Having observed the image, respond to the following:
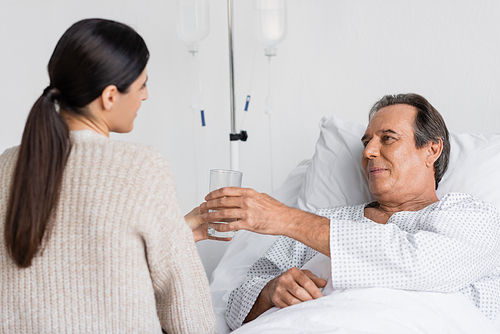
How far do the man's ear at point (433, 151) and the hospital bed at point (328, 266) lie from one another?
0.12 metres

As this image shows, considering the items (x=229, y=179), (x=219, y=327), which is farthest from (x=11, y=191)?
(x=219, y=327)

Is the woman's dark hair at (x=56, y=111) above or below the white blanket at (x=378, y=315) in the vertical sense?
above

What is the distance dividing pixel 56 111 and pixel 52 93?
0.11 feet

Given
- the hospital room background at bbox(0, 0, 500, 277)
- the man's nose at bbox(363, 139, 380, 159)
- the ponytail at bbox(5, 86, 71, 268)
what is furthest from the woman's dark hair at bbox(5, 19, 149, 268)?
the hospital room background at bbox(0, 0, 500, 277)

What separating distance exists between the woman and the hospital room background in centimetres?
139

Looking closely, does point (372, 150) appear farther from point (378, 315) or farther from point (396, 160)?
point (378, 315)

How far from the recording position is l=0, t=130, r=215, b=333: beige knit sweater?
793mm

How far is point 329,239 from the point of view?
117cm

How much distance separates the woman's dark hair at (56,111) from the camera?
77cm

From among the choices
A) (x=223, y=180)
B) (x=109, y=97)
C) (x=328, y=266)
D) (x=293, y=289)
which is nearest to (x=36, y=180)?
(x=109, y=97)

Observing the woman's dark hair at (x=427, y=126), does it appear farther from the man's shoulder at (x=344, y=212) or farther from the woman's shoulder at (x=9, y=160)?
the woman's shoulder at (x=9, y=160)

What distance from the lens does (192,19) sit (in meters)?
1.92

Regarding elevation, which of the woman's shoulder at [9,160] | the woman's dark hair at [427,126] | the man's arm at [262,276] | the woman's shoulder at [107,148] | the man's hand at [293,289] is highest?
the woman's shoulder at [107,148]

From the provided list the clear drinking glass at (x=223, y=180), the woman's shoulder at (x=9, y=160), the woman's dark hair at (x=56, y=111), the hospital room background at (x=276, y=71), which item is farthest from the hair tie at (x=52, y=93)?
the hospital room background at (x=276, y=71)
